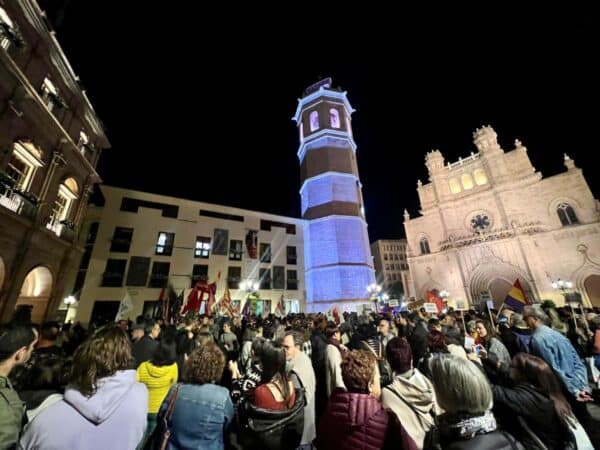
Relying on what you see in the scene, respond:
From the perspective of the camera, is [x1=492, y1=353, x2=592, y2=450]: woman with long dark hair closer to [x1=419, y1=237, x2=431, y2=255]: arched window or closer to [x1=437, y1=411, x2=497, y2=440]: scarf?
[x1=437, y1=411, x2=497, y2=440]: scarf

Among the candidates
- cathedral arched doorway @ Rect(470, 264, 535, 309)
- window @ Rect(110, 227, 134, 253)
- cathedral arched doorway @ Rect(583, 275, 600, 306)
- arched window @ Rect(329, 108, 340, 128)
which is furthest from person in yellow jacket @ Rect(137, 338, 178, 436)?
cathedral arched doorway @ Rect(583, 275, 600, 306)

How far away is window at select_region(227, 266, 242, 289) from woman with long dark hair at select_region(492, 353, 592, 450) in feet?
68.2

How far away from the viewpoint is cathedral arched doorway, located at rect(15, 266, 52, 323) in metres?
10.6

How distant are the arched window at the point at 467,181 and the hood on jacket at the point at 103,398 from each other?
3414 cm

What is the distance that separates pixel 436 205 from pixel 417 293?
1082 cm

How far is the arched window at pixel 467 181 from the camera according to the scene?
28266mm

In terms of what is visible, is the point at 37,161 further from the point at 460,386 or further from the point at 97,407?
the point at 460,386

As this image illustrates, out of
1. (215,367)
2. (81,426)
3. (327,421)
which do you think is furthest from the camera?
(215,367)

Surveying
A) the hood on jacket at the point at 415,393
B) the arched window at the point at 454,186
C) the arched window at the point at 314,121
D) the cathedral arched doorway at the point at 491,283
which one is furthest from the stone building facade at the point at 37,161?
the arched window at the point at 454,186

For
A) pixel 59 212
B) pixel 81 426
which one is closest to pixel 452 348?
pixel 81 426

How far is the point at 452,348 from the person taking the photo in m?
3.93

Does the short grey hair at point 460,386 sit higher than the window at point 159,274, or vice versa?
the window at point 159,274

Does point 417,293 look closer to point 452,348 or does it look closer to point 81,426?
point 452,348

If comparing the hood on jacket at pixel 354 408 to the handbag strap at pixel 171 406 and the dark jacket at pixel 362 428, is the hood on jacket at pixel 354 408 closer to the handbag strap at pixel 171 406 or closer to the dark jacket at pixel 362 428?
the dark jacket at pixel 362 428
